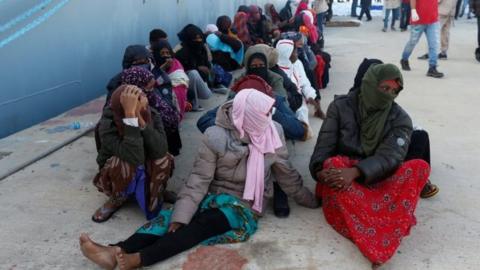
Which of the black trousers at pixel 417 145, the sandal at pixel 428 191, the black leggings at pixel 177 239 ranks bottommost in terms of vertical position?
the sandal at pixel 428 191

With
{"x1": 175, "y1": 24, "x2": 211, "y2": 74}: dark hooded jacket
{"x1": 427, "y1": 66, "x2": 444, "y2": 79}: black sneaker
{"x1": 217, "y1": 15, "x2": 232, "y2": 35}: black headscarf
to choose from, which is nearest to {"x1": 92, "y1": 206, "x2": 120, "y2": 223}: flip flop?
{"x1": 175, "y1": 24, "x2": 211, "y2": 74}: dark hooded jacket

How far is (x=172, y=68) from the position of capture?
4.83 meters

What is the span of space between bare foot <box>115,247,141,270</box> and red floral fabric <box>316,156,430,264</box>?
1.12 m

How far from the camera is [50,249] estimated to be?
2.60 meters

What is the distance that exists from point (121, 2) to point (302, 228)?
430 centimetres

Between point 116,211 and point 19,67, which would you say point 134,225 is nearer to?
point 116,211

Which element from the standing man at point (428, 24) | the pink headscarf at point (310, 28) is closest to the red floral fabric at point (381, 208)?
the standing man at point (428, 24)

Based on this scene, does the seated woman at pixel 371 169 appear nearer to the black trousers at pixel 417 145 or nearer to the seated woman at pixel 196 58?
the black trousers at pixel 417 145

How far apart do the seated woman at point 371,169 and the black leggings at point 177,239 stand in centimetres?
66

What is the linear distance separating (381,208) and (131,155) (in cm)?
138

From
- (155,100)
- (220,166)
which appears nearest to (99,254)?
(220,166)

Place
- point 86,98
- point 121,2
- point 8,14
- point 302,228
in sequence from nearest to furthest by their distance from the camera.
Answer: point 302,228, point 8,14, point 86,98, point 121,2

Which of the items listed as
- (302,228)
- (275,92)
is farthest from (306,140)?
(302,228)

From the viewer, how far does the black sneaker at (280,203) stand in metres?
2.99
